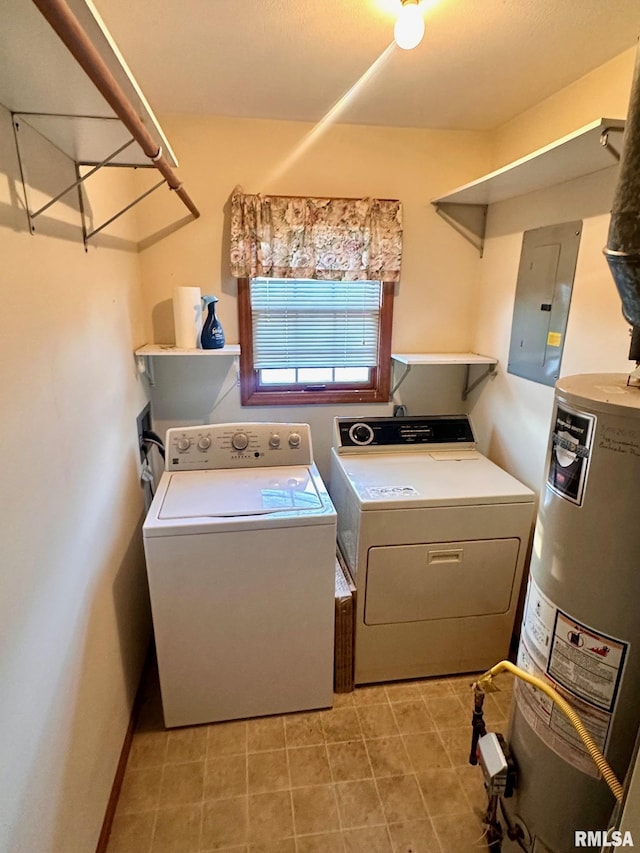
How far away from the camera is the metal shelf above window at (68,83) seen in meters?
0.68

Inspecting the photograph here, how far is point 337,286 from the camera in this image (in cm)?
253

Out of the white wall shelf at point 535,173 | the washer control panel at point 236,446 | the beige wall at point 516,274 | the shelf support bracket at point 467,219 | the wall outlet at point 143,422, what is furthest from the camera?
the shelf support bracket at point 467,219

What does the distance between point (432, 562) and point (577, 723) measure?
915 mm

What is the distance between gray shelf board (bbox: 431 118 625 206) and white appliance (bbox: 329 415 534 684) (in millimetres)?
1251

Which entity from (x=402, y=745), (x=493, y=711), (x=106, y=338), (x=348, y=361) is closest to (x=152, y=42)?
(x=106, y=338)

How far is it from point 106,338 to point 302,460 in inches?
38.8

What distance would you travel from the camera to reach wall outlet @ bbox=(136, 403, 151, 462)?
7.20ft

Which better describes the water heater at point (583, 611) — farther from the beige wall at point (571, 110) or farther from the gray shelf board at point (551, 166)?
the beige wall at point (571, 110)

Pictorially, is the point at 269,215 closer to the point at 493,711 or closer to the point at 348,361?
the point at 348,361

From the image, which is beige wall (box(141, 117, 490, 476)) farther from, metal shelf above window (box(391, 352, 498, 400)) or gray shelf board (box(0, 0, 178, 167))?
gray shelf board (box(0, 0, 178, 167))

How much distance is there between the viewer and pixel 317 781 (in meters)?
1.66

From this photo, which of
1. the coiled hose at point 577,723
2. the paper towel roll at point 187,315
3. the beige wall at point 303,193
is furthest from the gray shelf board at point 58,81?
the coiled hose at point 577,723

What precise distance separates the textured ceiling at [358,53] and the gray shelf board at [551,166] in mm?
317

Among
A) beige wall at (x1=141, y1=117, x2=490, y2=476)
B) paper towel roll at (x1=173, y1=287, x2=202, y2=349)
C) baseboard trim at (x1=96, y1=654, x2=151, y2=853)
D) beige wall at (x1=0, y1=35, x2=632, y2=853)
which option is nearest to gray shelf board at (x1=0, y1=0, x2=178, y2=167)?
beige wall at (x1=0, y1=35, x2=632, y2=853)
